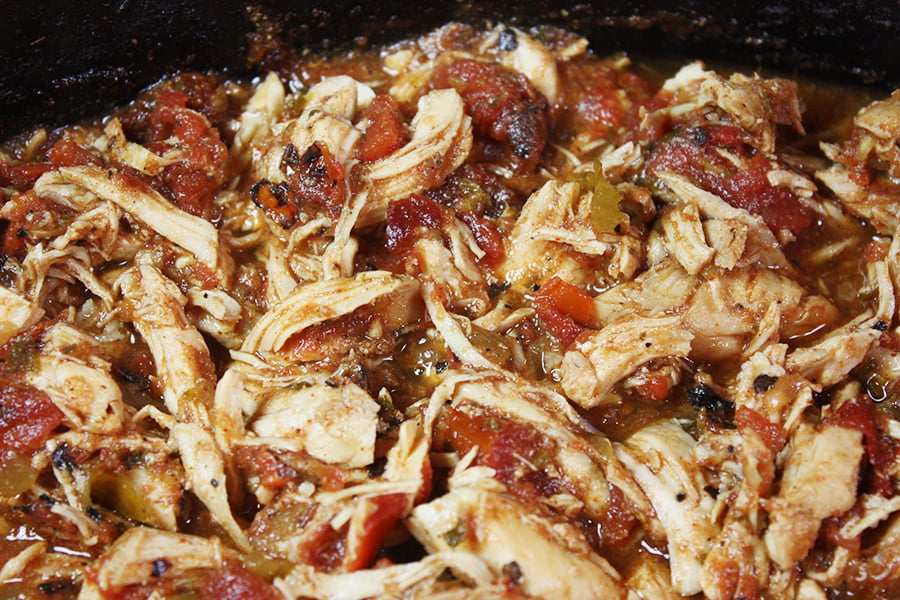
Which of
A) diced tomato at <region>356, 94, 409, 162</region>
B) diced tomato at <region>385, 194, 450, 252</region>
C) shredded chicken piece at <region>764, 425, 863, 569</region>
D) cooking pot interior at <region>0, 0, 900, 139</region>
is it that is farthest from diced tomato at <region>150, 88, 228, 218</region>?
shredded chicken piece at <region>764, 425, 863, 569</region>

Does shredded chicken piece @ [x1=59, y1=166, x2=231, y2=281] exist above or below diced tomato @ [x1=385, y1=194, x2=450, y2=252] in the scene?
above

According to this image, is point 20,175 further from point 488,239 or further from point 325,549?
point 325,549

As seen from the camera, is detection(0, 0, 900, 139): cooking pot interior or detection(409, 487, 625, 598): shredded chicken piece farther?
detection(0, 0, 900, 139): cooking pot interior

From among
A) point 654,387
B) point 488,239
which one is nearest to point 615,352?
point 654,387

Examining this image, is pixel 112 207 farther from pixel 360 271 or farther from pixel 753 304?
pixel 753 304

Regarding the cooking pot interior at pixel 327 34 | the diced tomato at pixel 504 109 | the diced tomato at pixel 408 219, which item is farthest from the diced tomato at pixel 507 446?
the cooking pot interior at pixel 327 34

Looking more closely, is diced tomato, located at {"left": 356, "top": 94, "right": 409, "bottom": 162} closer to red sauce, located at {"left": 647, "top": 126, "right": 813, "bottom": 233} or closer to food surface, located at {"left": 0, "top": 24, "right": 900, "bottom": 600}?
food surface, located at {"left": 0, "top": 24, "right": 900, "bottom": 600}

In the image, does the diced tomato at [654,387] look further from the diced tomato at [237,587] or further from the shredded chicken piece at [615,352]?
the diced tomato at [237,587]

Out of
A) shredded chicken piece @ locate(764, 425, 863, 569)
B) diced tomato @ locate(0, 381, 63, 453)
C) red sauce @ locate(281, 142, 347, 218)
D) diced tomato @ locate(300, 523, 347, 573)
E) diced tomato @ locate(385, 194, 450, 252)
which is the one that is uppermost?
red sauce @ locate(281, 142, 347, 218)
